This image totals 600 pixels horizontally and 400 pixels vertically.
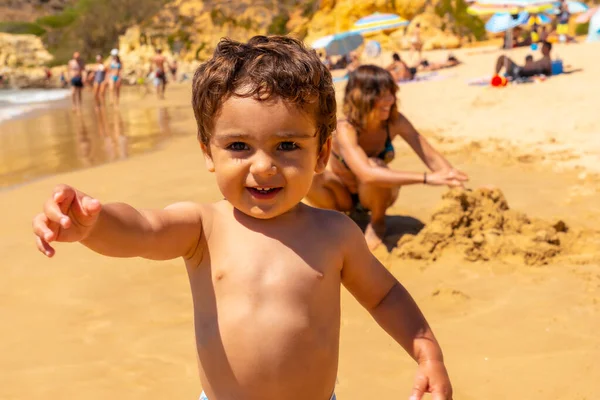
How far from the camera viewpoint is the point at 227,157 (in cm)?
177

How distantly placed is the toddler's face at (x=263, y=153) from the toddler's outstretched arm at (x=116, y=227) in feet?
0.52

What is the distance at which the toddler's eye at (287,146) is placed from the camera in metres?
1.77

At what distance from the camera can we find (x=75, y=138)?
11.6 m

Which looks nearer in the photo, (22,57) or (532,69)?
(532,69)

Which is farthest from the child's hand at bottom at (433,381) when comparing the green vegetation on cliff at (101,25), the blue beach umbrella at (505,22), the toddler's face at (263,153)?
the green vegetation on cliff at (101,25)

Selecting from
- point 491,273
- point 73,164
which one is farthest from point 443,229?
point 73,164

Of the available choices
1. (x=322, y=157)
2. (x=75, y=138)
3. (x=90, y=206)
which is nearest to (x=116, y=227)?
(x=90, y=206)

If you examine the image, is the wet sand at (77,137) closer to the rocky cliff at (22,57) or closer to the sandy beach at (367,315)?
the sandy beach at (367,315)

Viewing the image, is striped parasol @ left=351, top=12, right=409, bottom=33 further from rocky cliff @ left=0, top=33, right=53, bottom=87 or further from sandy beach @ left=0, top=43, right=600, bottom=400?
rocky cliff @ left=0, top=33, right=53, bottom=87

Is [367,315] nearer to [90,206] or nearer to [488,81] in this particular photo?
[90,206]

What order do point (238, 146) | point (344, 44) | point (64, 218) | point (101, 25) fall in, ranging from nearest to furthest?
1. point (64, 218)
2. point (238, 146)
3. point (344, 44)
4. point (101, 25)

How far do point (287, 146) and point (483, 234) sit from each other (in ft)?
8.96

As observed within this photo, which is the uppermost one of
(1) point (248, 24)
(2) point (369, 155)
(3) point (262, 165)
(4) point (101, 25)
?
(3) point (262, 165)

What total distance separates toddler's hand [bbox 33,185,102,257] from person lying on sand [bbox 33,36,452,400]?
13 cm
